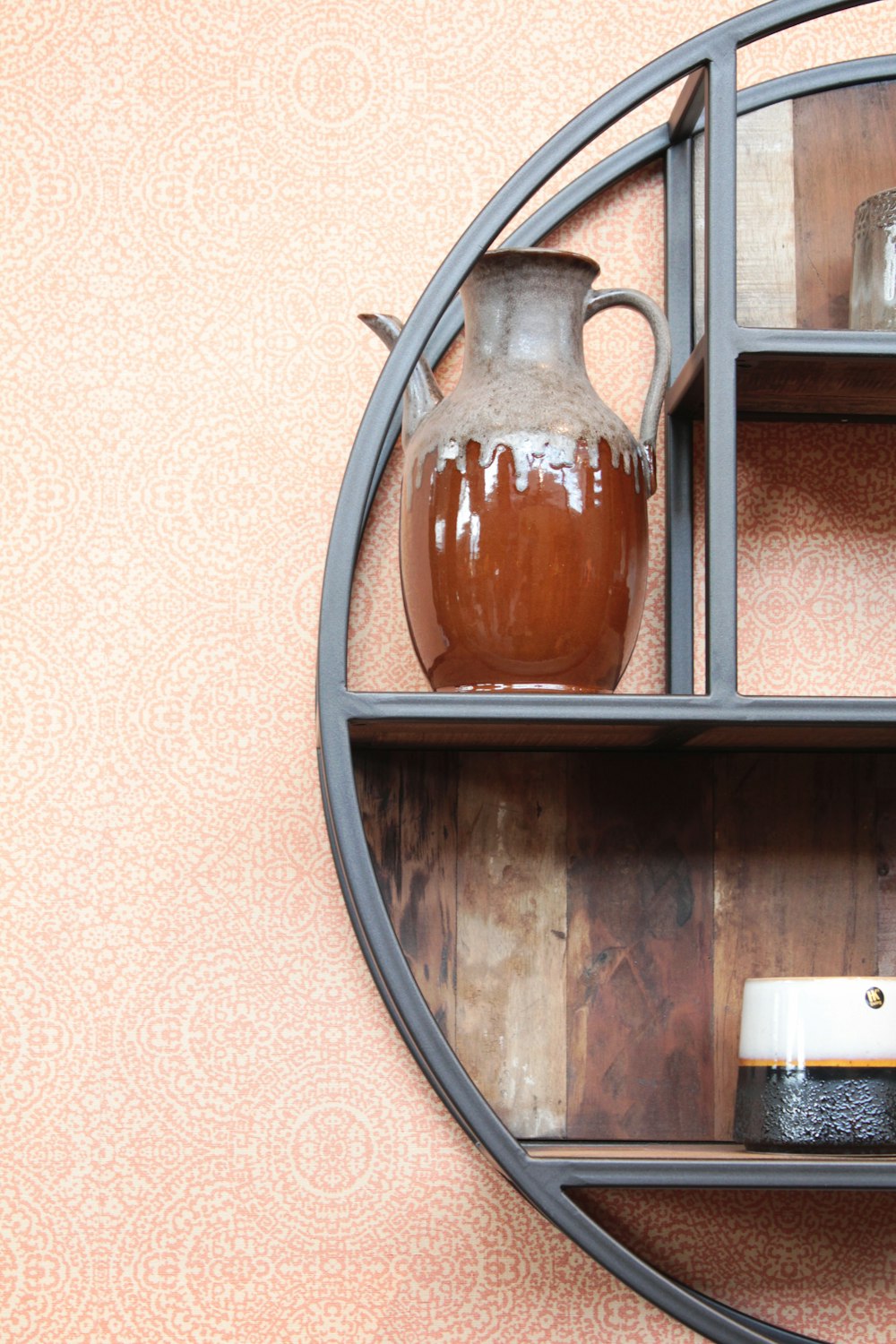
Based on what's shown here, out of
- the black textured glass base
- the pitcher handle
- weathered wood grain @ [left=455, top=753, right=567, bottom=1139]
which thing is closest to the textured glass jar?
the pitcher handle

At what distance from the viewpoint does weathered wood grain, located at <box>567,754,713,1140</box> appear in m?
1.11

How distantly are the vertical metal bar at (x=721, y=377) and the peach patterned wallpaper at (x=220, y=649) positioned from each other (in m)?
0.19

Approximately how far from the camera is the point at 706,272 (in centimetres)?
99

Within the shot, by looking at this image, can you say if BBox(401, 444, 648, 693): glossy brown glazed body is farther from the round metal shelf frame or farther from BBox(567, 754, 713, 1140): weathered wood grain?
BBox(567, 754, 713, 1140): weathered wood grain

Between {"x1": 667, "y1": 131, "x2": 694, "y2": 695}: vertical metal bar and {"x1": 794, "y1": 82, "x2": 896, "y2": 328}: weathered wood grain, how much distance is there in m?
0.10

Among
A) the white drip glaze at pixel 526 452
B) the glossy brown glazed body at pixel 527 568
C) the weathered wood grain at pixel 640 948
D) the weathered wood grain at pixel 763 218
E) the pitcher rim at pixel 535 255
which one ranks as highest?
the weathered wood grain at pixel 763 218

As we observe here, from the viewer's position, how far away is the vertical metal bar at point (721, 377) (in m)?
0.95

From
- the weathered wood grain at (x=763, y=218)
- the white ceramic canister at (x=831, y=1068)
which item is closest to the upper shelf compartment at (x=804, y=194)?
the weathered wood grain at (x=763, y=218)

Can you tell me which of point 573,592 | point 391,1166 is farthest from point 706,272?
point 391,1166

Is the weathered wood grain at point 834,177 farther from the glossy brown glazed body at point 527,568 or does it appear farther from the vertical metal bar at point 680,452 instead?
the glossy brown glazed body at point 527,568

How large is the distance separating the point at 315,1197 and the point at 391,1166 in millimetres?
66

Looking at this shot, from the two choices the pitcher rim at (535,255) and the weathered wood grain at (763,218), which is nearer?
the pitcher rim at (535,255)

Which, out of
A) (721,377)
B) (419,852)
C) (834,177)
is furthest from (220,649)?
(834,177)

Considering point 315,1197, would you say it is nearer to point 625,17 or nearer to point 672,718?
point 672,718
